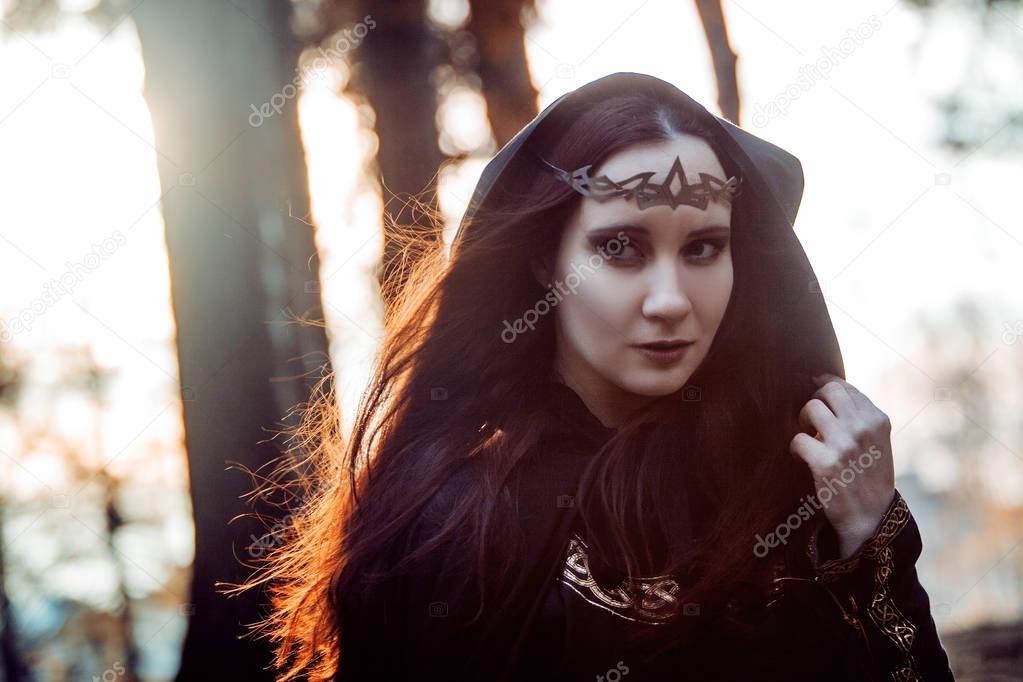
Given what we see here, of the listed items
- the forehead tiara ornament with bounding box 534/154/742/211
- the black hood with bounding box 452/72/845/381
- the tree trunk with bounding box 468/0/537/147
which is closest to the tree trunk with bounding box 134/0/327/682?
the black hood with bounding box 452/72/845/381

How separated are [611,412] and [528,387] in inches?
8.4

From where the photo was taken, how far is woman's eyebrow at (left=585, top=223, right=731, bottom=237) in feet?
7.07

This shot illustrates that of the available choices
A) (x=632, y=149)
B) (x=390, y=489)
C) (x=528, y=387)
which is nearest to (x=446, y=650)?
(x=390, y=489)

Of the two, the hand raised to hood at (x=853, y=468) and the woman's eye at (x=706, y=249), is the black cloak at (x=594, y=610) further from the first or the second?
the woman's eye at (x=706, y=249)

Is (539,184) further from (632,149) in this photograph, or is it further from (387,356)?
(387,356)

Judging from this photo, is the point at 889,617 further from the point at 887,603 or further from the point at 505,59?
the point at 505,59

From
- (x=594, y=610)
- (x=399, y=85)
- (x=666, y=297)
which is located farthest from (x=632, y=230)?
(x=399, y=85)

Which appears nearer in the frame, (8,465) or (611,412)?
(611,412)

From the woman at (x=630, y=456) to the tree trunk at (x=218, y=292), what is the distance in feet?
2.44

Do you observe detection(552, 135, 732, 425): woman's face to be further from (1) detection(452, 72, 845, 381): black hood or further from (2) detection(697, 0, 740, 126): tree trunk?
(2) detection(697, 0, 740, 126): tree trunk

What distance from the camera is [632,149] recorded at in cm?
222

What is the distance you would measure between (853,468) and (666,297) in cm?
55

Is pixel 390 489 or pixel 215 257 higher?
pixel 215 257

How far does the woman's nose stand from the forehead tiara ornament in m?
0.15
